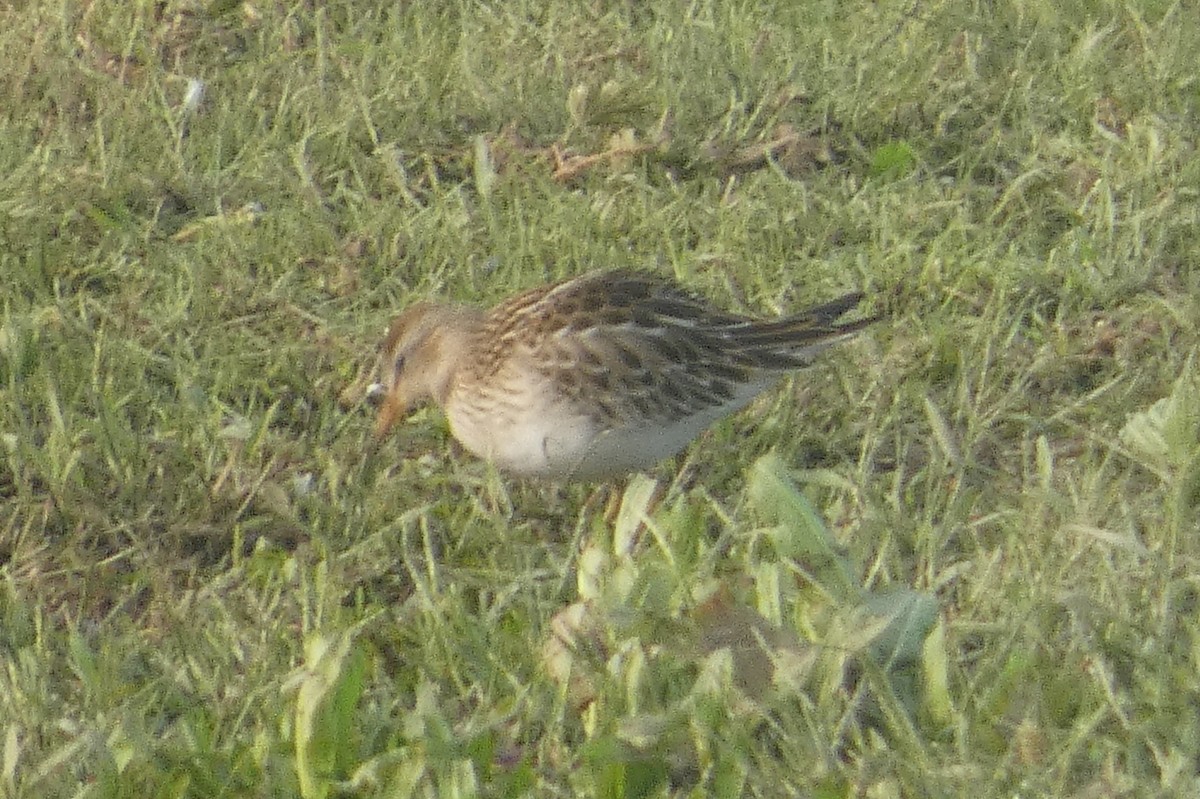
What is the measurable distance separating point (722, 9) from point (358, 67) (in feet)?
4.45

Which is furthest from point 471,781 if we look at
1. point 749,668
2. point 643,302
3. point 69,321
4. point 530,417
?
point 69,321

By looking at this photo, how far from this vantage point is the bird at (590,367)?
4.95 meters

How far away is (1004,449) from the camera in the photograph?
5.26 meters

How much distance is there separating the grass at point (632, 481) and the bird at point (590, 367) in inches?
6.2

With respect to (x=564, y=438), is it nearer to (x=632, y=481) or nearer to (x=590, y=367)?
(x=590, y=367)

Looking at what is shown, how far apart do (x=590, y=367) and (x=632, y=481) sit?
46 centimetres

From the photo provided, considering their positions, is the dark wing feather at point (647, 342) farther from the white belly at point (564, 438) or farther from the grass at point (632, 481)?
the grass at point (632, 481)

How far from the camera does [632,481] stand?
15.2ft

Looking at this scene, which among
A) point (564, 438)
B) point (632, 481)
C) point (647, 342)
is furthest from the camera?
point (647, 342)

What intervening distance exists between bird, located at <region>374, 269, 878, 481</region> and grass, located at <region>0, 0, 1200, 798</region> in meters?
0.16

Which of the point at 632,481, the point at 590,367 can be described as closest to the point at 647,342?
the point at 590,367

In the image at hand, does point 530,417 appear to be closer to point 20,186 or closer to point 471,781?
point 471,781

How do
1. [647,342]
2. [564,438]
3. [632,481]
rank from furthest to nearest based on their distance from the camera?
[647,342], [564,438], [632,481]

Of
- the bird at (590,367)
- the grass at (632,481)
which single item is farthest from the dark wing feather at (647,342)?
the grass at (632,481)
